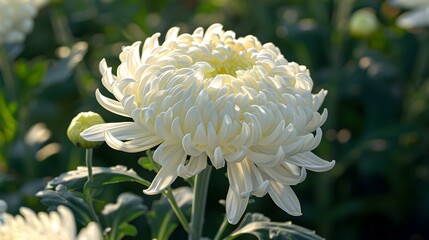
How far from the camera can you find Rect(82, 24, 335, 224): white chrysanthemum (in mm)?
995

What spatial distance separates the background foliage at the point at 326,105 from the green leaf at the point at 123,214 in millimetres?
617

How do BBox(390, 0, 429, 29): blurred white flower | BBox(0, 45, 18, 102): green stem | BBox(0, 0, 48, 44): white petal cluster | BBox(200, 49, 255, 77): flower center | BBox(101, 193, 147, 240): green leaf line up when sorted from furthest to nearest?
1. BBox(390, 0, 429, 29): blurred white flower
2. BBox(0, 45, 18, 102): green stem
3. BBox(0, 0, 48, 44): white petal cluster
4. BBox(101, 193, 147, 240): green leaf
5. BBox(200, 49, 255, 77): flower center

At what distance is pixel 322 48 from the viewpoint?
2.77 metres

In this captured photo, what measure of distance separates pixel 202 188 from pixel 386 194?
1.53 meters

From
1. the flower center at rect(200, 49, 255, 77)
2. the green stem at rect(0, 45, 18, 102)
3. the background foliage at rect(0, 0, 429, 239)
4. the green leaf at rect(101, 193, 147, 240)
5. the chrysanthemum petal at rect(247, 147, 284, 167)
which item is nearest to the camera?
the chrysanthemum petal at rect(247, 147, 284, 167)

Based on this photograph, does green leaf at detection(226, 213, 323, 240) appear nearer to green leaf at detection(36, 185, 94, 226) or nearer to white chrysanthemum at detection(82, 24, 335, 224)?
white chrysanthemum at detection(82, 24, 335, 224)

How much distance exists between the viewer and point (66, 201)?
119cm

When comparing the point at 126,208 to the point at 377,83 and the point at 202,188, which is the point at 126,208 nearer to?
the point at 202,188

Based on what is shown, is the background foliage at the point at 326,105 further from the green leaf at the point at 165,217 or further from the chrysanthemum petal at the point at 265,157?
the chrysanthemum petal at the point at 265,157

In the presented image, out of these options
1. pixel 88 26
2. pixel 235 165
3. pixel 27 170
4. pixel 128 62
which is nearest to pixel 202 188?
pixel 235 165

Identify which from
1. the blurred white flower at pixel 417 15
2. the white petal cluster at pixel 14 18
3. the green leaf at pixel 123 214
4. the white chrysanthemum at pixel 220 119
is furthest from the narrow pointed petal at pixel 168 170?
the blurred white flower at pixel 417 15

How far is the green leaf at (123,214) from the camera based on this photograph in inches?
50.3

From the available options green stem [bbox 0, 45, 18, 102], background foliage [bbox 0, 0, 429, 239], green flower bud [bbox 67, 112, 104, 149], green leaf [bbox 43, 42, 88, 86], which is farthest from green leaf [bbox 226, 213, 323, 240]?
green stem [bbox 0, 45, 18, 102]

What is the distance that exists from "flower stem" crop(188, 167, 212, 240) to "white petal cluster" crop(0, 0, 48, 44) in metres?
1.02
